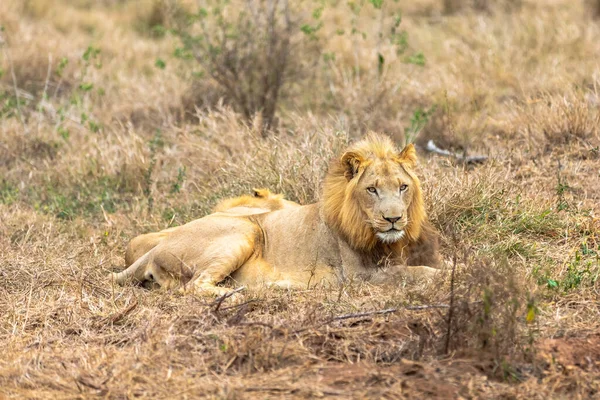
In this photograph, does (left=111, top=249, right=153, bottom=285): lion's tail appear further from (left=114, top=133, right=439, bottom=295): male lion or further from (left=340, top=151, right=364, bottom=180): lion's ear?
(left=340, top=151, right=364, bottom=180): lion's ear

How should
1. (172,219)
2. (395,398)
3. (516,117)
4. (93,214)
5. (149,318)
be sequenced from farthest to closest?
(516,117) < (93,214) < (172,219) < (149,318) < (395,398)

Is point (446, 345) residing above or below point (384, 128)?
above

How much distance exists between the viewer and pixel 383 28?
1392cm

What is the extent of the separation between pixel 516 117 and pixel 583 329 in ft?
15.9

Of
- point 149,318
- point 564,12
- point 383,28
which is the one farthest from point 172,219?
point 564,12

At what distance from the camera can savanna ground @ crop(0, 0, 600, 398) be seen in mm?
4828

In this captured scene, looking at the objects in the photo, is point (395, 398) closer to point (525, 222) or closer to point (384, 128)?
point (525, 222)

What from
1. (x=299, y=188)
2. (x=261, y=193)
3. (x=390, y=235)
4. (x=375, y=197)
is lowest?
(x=299, y=188)

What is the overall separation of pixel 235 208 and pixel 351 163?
4.29ft

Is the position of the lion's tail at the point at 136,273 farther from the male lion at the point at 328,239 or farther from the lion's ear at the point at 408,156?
the lion's ear at the point at 408,156

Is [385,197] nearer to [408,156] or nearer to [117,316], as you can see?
[408,156]

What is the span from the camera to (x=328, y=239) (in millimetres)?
6727

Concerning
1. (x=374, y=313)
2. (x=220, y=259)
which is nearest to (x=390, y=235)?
(x=374, y=313)

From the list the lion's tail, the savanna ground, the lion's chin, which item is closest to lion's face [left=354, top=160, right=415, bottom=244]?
the lion's chin
